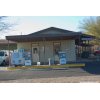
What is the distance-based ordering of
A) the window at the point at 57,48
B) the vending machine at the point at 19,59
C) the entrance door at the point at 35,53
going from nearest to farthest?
the vending machine at the point at 19,59 < the entrance door at the point at 35,53 < the window at the point at 57,48

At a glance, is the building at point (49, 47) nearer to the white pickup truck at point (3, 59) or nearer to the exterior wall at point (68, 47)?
the exterior wall at point (68, 47)

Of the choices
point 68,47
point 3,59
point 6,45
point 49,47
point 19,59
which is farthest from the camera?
point 6,45

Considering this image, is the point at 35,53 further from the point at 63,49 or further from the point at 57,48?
the point at 63,49

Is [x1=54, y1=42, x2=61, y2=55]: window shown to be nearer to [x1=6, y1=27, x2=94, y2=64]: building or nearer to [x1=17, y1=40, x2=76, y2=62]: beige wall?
[x1=6, y1=27, x2=94, y2=64]: building

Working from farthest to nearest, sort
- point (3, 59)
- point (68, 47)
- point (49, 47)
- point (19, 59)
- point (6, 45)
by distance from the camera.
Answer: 1. point (6, 45)
2. point (49, 47)
3. point (68, 47)
4. point (3, 59)
5. point (19, 59)

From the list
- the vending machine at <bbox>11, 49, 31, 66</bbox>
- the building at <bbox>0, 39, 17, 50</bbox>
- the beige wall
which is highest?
the building at <bbox>0, 39, 17, 50</bbox>

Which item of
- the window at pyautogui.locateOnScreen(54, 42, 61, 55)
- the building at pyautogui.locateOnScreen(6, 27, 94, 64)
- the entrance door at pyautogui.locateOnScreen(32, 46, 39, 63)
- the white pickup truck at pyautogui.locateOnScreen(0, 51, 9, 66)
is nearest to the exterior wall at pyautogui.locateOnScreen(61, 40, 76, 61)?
the building at pyautogui.locateOnScreen(6, 27, 94, 64)

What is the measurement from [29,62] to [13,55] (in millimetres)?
1691

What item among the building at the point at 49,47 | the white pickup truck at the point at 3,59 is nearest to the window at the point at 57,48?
the building at the point at 49,47

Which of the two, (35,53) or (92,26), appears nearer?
(35,53)

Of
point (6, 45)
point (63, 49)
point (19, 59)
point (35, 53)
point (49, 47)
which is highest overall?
point (6, 45)

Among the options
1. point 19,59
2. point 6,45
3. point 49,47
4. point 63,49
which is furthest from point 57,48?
point 6,45
